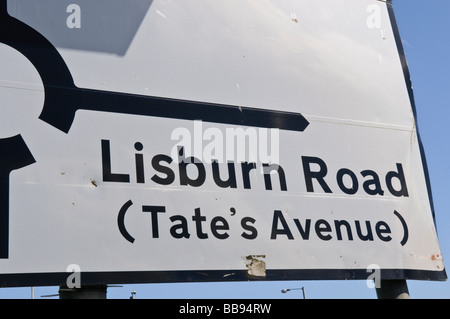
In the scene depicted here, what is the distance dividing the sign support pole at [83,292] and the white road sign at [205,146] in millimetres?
55

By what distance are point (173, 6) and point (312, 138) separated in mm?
1004

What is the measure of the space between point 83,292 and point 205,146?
899 millimetres

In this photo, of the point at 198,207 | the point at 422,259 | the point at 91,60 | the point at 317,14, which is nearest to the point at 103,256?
the point at 198,207

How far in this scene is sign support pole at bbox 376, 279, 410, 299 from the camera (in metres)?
3.18

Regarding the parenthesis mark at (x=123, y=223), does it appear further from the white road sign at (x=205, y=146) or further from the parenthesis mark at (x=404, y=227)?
the parenthesis mark at (x=404, y=227)

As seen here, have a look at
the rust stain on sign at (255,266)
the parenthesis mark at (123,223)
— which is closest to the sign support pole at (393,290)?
the rust stain on sign at (255,266)

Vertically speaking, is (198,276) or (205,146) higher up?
(205,146)

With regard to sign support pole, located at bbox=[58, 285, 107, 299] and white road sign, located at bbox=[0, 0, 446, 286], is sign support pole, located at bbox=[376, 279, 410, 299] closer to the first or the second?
white road sign, located at bbox=[0, 0, 446, 286]

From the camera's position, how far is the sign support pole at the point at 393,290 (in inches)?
125

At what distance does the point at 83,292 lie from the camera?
2586 mm

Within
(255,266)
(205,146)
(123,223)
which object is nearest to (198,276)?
(255,266)

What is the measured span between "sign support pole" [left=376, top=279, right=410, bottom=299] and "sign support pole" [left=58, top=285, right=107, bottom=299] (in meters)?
1.44

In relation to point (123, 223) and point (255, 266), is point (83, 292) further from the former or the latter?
point (255, 266)

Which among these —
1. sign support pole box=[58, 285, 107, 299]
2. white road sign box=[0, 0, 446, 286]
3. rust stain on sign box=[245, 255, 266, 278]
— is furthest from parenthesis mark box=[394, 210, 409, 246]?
sign support pole box=[58, 285, 107, 299]
